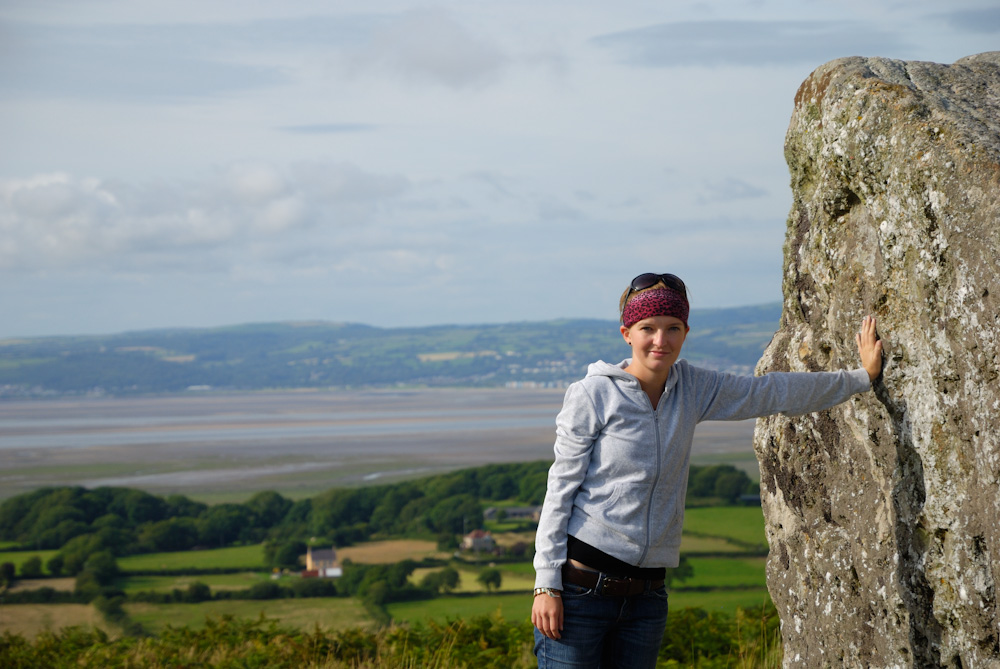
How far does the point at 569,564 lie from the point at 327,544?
27.2 metres

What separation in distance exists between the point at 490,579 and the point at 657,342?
19.8 m

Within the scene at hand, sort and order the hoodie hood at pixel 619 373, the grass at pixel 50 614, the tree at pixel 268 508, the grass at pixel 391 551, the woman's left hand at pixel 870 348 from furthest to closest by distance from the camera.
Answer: the tree at pixel 268 508
the grass at pixel 391 551
the grass at pixel 50 614
the woman's left hand at pixel 870 348
the hoodie hood at pixel 619 373

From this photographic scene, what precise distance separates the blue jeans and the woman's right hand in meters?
0.05

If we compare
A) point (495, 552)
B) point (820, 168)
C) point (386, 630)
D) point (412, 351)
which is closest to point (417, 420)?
point (412, 351)

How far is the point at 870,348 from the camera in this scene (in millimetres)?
4242

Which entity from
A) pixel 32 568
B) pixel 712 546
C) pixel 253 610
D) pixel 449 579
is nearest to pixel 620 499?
pixel 449 579

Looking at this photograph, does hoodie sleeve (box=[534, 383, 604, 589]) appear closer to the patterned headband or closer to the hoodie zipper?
the hoodie zipper

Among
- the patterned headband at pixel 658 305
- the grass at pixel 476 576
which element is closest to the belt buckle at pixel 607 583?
the patterned headband at pixel 658 305

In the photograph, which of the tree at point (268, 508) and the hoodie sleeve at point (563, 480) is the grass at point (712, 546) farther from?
the hoodie sleeve at point (563, 480)

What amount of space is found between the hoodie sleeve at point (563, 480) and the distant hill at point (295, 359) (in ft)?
262

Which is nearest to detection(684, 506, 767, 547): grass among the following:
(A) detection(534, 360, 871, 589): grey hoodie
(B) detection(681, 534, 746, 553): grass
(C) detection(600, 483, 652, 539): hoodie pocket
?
(B) detection(681, 534, 746, 553): grass

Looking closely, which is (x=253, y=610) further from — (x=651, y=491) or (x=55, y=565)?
(x=651, y=491)

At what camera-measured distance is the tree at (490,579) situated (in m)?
22.0

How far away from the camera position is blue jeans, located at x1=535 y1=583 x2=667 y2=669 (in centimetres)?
366
